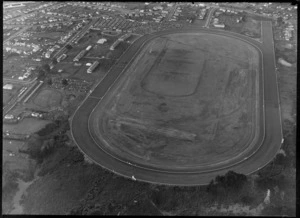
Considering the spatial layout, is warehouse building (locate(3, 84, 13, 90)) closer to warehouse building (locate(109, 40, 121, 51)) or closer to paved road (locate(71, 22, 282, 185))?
paved road (locate(71, 22, 282, 185))

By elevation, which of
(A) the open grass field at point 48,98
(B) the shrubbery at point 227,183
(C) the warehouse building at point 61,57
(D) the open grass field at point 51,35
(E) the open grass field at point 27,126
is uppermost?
(B) the shrubbery at point 227,183

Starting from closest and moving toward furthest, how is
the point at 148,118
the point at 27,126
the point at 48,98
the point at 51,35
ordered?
the point at 27,126 < the point at 148,118 < the point at 48,98 < the point at 51,35

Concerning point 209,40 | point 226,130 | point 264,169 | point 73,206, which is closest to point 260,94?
point 226,130

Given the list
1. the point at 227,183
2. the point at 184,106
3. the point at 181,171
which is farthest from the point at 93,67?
the point at 227,183

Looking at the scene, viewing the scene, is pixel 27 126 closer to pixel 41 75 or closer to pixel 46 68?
pixel 41 75

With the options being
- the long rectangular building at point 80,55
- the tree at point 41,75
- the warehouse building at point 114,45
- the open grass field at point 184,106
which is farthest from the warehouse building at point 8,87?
the warehouse building at point 114,45

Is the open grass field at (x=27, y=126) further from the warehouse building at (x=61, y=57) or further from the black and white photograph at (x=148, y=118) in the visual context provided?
the warehouse building at (x=61, y=57)

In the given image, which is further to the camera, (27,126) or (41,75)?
(41,75)
